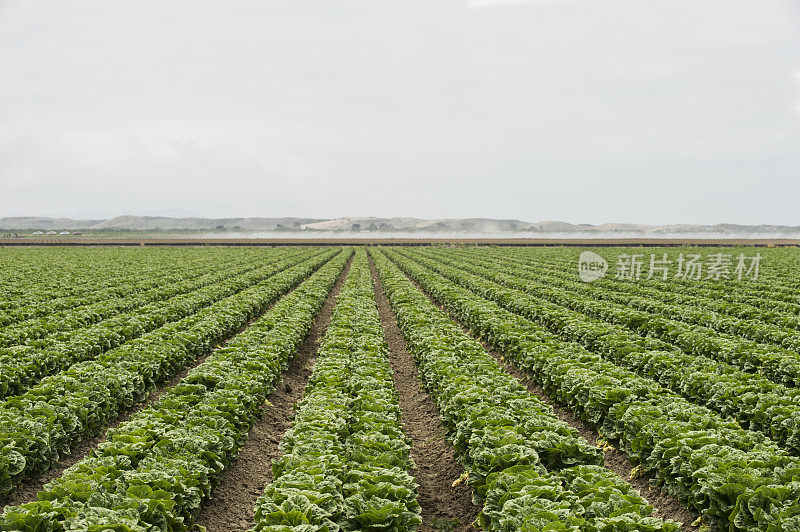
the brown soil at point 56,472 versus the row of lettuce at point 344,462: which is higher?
the row of lettuce at point 344,462

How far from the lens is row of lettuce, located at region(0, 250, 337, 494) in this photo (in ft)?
23.5

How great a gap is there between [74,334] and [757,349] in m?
16.9

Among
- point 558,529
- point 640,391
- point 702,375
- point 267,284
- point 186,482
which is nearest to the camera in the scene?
point 558,529

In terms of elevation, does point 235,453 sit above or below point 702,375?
below

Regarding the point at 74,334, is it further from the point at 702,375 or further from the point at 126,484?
the point at 702,375

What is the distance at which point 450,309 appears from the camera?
21.4 meters

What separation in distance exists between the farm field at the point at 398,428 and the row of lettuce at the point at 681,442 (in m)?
0.03

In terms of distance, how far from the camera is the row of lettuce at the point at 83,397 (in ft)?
23.5

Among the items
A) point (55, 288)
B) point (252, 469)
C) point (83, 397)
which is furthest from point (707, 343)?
point (55, 288)

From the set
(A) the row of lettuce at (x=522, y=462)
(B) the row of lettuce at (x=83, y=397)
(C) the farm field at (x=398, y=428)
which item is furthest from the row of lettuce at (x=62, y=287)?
(A) the row of lettuce at (x=522, y=462)

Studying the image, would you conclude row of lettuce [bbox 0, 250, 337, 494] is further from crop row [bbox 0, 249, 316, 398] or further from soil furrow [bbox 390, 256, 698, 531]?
soil furrow [bbox 390, 256, 698, 531]

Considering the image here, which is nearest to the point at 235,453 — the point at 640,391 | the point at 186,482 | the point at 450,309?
the point at 186,482

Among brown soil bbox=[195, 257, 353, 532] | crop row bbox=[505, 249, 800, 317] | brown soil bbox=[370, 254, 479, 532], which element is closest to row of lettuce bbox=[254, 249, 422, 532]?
brown soil bbox=[370, 254, 479, 532]

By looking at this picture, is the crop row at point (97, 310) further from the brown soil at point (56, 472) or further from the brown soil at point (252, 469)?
the brown soil at point (252, 469)
